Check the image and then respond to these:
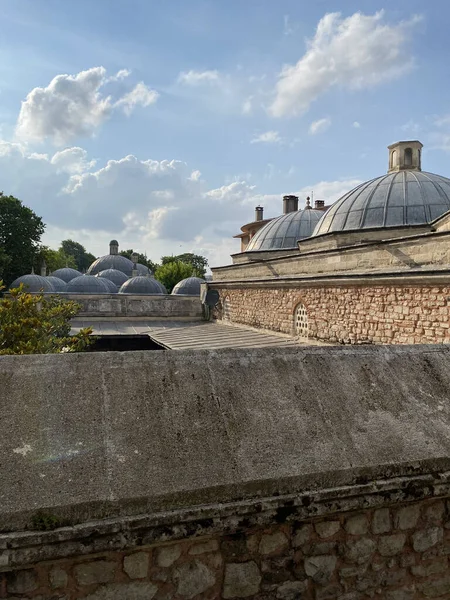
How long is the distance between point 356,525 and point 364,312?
21.4 ft

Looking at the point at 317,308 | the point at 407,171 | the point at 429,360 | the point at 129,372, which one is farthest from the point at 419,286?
the point at 407,171

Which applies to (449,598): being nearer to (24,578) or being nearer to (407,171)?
(24,578)

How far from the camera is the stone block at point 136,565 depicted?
1559 millimetres

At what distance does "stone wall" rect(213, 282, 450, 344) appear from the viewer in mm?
6527

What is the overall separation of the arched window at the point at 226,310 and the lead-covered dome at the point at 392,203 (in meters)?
4.13

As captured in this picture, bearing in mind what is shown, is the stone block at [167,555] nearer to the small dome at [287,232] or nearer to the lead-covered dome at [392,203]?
the lead-covered dome at [392,203]

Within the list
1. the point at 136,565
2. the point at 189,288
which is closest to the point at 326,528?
the point at 136,565

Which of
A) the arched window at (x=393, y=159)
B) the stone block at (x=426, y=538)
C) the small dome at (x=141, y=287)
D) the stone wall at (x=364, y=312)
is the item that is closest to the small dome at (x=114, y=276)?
the small dome at (x=141, y=287)

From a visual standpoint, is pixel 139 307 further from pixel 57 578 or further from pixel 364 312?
pixel 57 578

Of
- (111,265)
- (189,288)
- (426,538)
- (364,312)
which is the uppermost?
(111,265)

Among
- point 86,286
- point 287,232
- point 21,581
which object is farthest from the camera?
point 86,286

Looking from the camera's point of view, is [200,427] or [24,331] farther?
[24,331]

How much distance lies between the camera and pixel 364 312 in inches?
314

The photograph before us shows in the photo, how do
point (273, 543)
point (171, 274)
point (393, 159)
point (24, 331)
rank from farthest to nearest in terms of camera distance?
point (171, 274) < point (393, 159) < point (24, 331) < point (273, 543)
